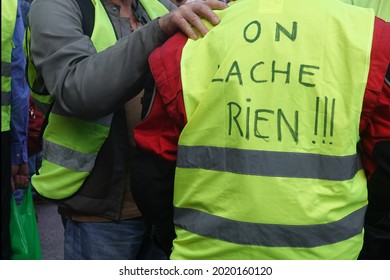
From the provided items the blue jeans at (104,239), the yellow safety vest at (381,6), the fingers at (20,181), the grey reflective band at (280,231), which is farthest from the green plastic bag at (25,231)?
the yellow safety vest at (381,6)

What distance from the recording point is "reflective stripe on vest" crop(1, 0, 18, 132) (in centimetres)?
207

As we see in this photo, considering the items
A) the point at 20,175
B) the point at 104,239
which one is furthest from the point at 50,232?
the point at 104,239

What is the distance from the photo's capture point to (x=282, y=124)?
1363 millimetres

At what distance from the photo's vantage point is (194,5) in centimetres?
155

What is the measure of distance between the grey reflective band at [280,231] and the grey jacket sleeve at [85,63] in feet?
1.46

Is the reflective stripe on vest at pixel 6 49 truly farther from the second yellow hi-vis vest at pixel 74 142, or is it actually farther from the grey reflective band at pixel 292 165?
the grey reflective band at pixel 292 165

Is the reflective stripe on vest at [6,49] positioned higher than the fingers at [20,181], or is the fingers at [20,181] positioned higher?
the reflective stripe on vest at [6,49]

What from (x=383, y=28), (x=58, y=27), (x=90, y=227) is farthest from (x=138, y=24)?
(x=383, y=28)

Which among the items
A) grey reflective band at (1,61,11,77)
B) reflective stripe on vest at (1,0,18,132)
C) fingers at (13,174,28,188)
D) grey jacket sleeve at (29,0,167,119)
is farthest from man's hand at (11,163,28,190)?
grey jacket sleeve at (29,0,167,119)

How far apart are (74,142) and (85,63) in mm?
343

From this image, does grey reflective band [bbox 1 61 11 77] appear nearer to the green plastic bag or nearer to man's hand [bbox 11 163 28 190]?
the green plastic bag

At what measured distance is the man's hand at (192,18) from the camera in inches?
58.7

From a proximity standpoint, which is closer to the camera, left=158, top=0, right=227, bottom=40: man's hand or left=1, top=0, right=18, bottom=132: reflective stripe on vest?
left=158, top=0, right=227, bottom=40: man's hand

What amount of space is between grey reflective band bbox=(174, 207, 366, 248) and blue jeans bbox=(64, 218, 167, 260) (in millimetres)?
552
